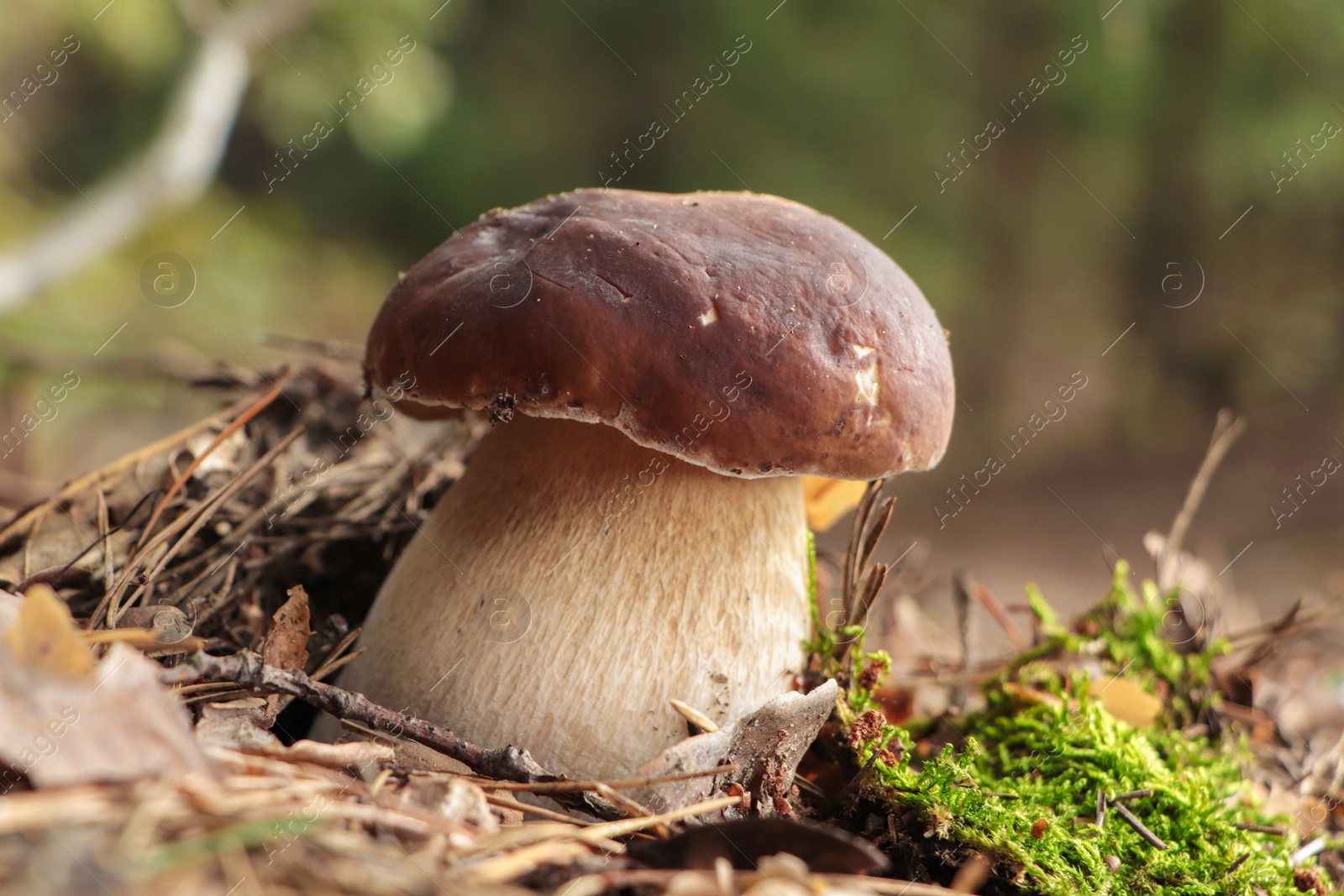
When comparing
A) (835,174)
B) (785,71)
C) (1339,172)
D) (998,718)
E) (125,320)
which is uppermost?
(1339,172)

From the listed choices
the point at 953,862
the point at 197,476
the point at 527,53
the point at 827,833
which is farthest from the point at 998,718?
the point at 527,53

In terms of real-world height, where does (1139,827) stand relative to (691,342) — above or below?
below

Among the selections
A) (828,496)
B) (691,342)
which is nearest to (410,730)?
(691,342)

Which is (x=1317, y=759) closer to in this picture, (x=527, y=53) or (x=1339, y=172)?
(x=1339, y=172)

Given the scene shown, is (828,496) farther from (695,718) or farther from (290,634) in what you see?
(290,634)

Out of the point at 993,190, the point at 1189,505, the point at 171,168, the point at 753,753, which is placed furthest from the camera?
the point at 993,190

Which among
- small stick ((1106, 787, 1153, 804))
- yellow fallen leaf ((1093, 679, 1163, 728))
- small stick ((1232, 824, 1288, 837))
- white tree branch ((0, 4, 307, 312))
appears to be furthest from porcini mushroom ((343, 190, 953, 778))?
white tree branch ((0, 4, 307, 312))
